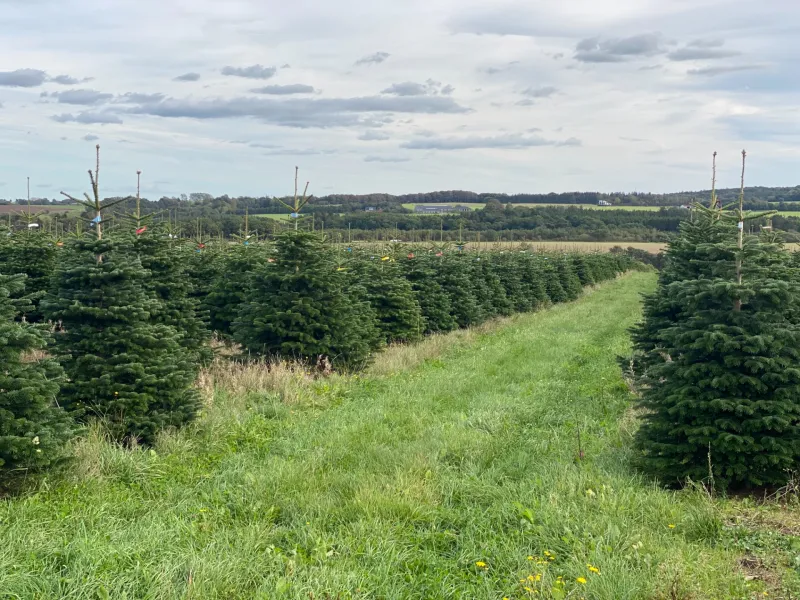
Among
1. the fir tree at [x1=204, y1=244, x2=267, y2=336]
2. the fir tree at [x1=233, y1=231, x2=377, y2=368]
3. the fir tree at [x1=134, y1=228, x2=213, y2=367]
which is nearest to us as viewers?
the fir tree at [x1=134, y1=228, x2=213, y2=367]

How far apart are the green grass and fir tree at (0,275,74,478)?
1.03 ft

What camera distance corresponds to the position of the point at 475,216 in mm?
76438

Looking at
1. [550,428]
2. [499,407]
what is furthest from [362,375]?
[550,428]

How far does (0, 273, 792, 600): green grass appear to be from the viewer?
4367mm

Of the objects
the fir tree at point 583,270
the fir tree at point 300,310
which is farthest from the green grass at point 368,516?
the fir tree at point 583,270

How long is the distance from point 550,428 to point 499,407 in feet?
3.91

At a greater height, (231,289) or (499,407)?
(231,289)

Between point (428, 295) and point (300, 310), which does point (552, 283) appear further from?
point (300, 310)

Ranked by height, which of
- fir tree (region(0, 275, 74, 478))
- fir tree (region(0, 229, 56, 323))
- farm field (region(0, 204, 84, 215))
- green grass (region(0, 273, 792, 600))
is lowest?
green grass (region(0, 273, 792, 600))

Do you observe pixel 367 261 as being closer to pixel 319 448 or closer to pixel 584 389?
pixel 584 389

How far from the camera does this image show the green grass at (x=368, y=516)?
437 centimetres

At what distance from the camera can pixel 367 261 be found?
1783 cm

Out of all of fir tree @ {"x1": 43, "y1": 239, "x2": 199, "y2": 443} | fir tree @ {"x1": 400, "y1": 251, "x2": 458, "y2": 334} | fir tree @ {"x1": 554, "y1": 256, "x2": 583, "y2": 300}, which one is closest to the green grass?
fir tree @ {"x1": 43, "y1": 239, "x2": 199, "y2": 443}

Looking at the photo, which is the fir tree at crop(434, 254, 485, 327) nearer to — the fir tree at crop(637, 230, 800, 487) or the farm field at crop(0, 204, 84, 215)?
the farm field at crop(0, 204, 84, 215)
